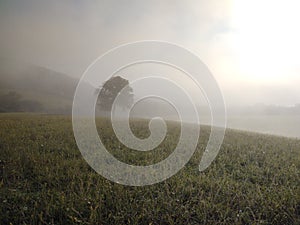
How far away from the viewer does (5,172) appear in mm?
5254

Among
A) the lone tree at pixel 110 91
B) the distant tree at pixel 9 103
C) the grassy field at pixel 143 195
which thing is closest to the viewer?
the grassy field at pixel 143 195

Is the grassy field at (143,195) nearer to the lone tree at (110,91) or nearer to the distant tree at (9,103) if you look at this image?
the lone tree at (110,91)

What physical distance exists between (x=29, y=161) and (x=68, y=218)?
3.21 metres

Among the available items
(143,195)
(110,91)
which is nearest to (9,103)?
(110,91)

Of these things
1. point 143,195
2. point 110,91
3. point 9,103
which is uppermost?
point 110,91

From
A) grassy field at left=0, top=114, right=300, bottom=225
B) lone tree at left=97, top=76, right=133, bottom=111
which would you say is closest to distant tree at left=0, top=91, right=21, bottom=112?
lone tree at left=97, top=76, right=133, bottom=111

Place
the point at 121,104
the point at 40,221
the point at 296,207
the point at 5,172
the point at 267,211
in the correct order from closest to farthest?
the point at 40,221, the point at 267,211, the point at 296,207, the point at 5,172, the point at 121,104

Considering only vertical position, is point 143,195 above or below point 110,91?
below

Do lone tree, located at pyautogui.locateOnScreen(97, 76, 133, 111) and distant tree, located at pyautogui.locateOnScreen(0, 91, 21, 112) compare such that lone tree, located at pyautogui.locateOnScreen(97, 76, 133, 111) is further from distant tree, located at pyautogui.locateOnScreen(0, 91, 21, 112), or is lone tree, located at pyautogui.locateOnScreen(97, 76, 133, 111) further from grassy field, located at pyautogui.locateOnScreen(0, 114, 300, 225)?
distant tree, located at pyautogui.locateOnScreen(0, 91, 21, 112)

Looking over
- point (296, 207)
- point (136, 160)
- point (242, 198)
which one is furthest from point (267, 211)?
point (136, 160)

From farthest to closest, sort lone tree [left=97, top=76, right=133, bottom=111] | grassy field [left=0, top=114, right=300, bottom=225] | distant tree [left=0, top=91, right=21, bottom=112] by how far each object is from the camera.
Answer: distant tree [left=0, top=91, right=21, bottom=112] < lone tree [left=97, top=76, right=133, bottom=111] < grassy field [left=0, top=114, right=300, bottom=225]

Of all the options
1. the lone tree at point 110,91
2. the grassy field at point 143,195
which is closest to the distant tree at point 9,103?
the lone tree at point 110,91

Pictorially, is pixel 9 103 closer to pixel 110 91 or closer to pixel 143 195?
pixel 110 91

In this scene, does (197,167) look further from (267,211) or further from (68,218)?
(68,218)
